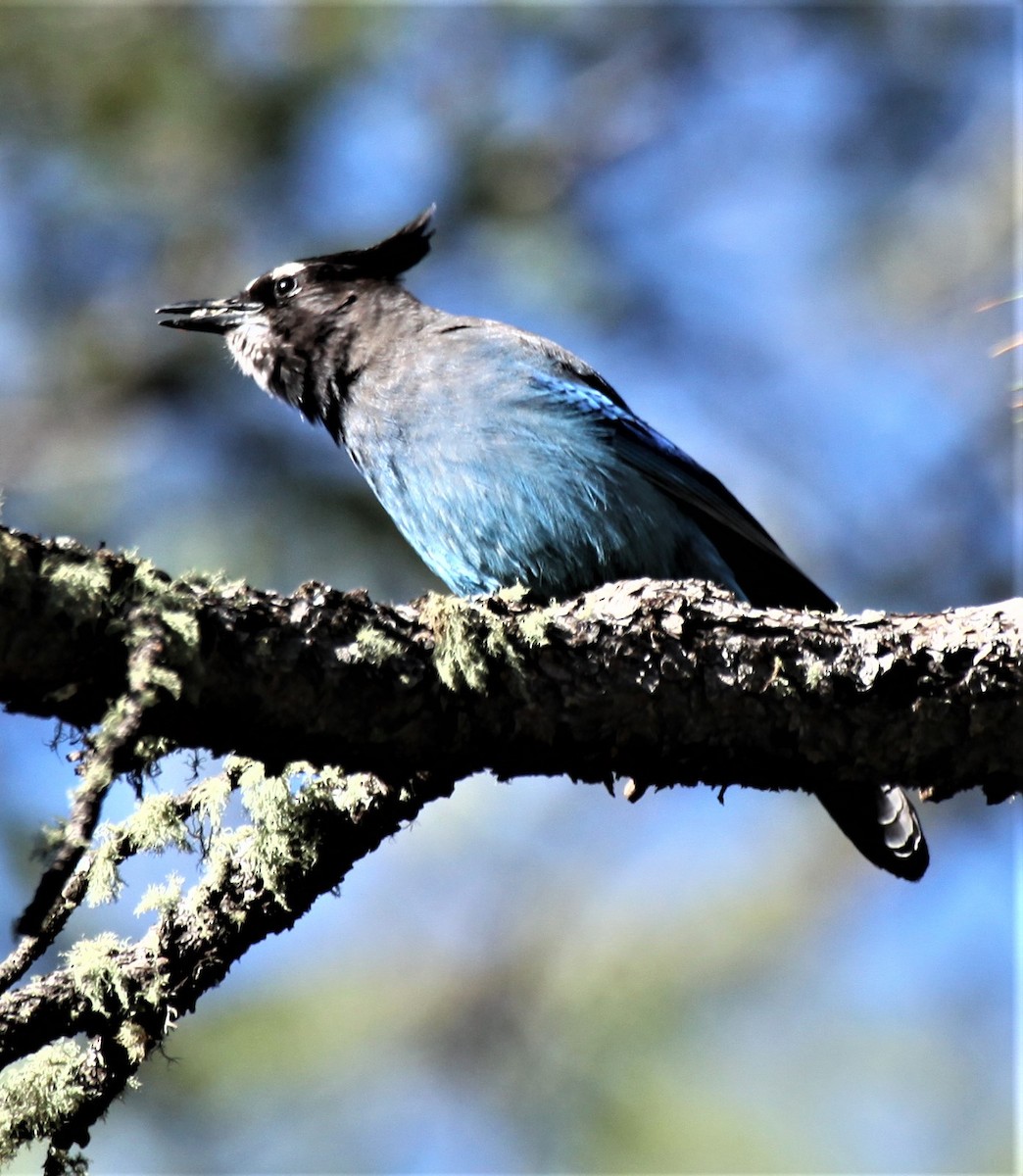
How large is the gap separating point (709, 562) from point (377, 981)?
9.45 ft

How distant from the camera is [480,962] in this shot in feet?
21.5

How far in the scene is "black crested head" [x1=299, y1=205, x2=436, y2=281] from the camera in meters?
5.47

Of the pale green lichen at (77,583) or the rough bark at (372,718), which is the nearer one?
the pale green lichen at (77,583)

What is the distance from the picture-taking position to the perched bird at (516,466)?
4.33 metres

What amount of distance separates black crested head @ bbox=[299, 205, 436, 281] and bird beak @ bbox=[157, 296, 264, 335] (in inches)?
10.6

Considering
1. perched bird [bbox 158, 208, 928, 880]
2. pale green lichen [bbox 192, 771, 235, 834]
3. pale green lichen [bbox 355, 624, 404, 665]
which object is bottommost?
pale green lichen [bbox 192, 771, 235, 834]

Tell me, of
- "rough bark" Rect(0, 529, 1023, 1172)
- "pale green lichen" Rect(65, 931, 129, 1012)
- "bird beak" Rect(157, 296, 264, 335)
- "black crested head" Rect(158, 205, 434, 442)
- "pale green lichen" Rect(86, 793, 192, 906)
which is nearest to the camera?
"rough bark" Rect(0, 529, 1023, 1172)

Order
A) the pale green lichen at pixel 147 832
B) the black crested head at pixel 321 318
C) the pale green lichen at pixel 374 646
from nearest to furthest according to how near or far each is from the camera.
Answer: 1. the pale green lichen at pixel 374 646
2. the pale green lichen at pixel 147 832
3. the black crested head at pixel 321 318

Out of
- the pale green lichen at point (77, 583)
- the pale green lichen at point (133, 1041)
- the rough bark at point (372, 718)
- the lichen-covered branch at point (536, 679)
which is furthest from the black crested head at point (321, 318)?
the pale green lichen at point (77, 583)

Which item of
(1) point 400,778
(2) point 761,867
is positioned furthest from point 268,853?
(2) point 761,867

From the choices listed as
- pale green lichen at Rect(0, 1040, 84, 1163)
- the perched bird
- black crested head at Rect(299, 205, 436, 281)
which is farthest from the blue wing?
pale green lichen at Rect(0, 1040, 84, 1163)

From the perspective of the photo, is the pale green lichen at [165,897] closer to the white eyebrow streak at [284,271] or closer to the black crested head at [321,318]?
the black crested head at [321,318]

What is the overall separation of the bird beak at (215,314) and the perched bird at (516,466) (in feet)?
0.50

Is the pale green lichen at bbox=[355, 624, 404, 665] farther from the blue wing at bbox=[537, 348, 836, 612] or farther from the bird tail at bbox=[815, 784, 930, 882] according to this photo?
the blue wing at bbox=[537, 348, 836, 612]
